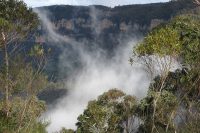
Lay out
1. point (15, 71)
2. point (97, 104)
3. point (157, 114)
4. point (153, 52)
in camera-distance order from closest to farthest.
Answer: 1. point (15, 71)
2. point (153, 52)
3. point (157, 114)
4. point (97, 104)

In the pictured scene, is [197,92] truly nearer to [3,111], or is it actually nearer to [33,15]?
[33,15]

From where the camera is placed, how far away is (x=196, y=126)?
93.6 ft

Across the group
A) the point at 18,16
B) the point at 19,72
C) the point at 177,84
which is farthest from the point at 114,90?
the point at 19,72

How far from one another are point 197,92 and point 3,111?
77.1 ft

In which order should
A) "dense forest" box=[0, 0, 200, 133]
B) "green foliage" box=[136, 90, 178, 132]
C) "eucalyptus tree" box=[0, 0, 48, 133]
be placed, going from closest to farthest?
"eucalyptus tree" box=[0, 0, 48, 133]
"dense forest" box=[0, 0, 200, 133]
"green foliage" box=[136, 90, 178, 132]

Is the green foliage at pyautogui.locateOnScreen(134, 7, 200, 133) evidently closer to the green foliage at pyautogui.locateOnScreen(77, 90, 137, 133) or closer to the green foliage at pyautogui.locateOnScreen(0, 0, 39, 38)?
the green foliage at pyautogui.locateOnScreen(77, 90, 137, 133)

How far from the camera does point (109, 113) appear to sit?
64125mm

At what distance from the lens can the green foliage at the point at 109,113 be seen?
2502 inches

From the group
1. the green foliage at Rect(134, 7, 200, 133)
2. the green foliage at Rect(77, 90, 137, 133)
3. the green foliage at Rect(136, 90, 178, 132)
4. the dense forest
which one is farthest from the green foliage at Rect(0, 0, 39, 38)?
the green foliage at Rect(77, 90, 137, 133)

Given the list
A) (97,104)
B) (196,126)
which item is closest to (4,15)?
(196,126)

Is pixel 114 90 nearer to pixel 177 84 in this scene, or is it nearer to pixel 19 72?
pixel 177 84

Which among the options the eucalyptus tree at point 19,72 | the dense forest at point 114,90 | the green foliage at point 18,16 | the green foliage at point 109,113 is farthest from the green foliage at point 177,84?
the eucalyptus tree at point 19,72

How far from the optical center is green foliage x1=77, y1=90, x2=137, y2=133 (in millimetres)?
63553

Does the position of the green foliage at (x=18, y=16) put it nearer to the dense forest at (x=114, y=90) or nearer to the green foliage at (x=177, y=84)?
the dense forest at (x=114, y=90)
